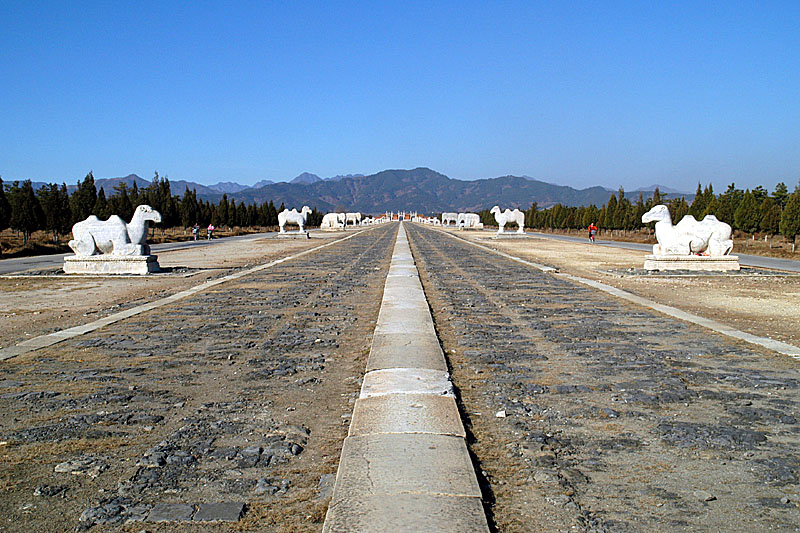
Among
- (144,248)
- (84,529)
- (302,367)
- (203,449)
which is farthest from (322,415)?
(144,248)

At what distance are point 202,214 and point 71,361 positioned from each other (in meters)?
60.7

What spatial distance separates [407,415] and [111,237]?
16259 millimetres

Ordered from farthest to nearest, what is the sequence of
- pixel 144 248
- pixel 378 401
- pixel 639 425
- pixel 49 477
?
1. pixel 144 248
2. pixel 378 401
3. pixel 639 425
4. pixel 49 477

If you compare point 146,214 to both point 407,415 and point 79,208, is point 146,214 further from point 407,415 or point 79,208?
point 79,208

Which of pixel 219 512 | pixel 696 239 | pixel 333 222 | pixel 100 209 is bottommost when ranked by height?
pixel 219 512

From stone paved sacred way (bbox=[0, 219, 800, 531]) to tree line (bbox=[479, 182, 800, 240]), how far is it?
92.6 feet

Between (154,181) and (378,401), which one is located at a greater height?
(154,181)

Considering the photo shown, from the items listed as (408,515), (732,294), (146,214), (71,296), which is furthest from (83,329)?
(732,294)

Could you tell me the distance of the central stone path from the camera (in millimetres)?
3316

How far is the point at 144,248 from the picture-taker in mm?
18703

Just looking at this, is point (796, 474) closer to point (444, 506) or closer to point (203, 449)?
point (444, 506)

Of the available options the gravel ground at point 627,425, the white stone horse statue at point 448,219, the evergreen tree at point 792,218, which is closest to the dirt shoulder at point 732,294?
the gravel ground at point 627,425

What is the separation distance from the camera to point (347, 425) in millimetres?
4953

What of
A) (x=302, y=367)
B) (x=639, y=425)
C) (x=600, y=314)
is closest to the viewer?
(x=639, y=425)
